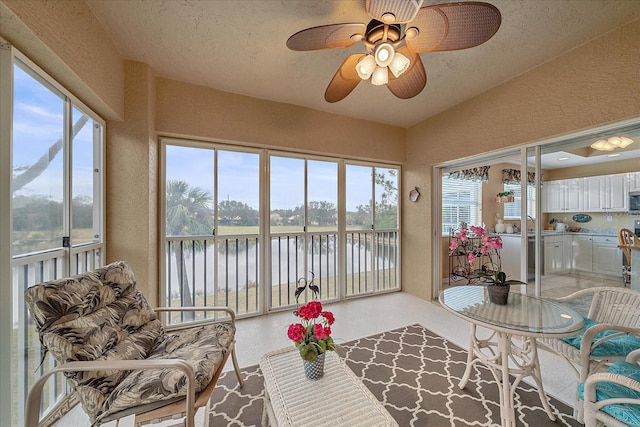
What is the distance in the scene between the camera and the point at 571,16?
172cm

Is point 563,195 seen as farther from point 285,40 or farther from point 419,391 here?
point 285,40

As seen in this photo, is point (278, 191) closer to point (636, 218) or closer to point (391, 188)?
point (391, 188)

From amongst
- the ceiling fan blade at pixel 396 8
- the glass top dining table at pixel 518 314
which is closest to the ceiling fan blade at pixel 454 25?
the ceiling fan blade at pixel 396 8

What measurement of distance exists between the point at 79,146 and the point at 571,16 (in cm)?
380

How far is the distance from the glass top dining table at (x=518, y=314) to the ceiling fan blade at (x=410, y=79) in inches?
61.9

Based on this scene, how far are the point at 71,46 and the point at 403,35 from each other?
2054 millimetres

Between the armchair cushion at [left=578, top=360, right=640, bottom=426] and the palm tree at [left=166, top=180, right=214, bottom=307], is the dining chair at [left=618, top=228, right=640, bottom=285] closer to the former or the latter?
the armchair cushion at [left=578, top=360, right=640, bottom=426]

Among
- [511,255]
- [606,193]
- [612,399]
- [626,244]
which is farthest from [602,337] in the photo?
[511,255]

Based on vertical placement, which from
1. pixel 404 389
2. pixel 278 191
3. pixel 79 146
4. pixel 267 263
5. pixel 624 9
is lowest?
pixel 404 389

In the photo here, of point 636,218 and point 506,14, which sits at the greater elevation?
point 506,14

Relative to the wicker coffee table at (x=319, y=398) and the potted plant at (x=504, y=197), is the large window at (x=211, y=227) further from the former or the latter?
the potted plant at (x=504, y=197)

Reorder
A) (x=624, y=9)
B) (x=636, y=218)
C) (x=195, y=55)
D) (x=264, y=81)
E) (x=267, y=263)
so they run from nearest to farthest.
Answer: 1. (x=624, y=9)
2. (x=636, y=218)
3. (x=195, y=55)
4. (x=264, y=81)
5. (x=267, y=263)

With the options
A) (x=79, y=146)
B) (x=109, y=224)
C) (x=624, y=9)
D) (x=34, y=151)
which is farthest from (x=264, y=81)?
(x=624, y=9)

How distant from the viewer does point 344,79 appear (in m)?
1.71
